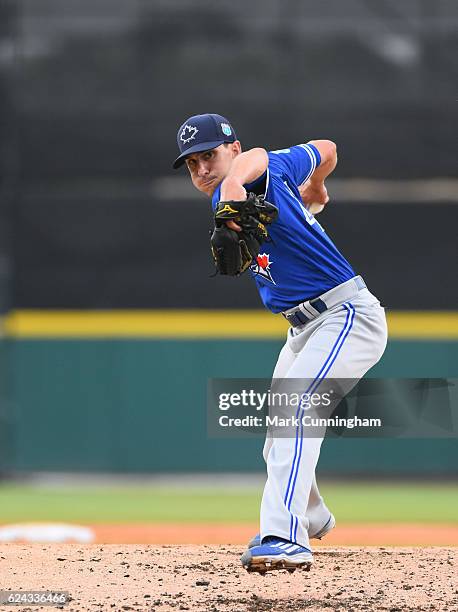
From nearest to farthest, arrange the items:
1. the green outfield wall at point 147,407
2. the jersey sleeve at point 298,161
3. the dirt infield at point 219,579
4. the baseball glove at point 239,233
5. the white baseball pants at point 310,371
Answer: the baseball glove at point 239,233 < the white baseball pants at point 310,371 < the dirt infield at point 219,579 < the jersey sleeve at point 298,161 < the green outfield wall at point 147,407

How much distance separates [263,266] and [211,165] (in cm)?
39

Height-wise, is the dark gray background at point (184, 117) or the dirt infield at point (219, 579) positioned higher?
the dark gray background at point (184, 117)

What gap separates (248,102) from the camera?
346 inches

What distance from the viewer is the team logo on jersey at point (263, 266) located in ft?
12.3

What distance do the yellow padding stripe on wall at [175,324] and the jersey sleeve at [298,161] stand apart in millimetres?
4671

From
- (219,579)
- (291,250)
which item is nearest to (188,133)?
(291,250)

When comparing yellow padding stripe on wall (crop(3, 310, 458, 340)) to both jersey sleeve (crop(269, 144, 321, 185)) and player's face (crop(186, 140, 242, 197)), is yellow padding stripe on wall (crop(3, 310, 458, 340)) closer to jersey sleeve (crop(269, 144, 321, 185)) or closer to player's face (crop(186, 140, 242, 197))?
jersey sleeve (crop(269, 144, 321, 185))

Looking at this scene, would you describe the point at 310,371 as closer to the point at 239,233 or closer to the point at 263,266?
the point at 263,266

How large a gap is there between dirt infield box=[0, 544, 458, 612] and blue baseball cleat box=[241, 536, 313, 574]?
0.65 ft

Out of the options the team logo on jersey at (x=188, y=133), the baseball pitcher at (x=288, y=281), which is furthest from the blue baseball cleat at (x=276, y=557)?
the team logo on jersey at (x=188, y=133)

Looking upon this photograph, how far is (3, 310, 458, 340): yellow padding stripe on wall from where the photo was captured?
864 centimetres

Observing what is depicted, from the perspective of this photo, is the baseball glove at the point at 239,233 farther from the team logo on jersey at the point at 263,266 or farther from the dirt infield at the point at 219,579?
the dirt infield at the point at 219,579

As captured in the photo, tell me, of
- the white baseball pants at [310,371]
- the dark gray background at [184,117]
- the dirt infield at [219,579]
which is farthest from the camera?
the dark gray background at [184,117]

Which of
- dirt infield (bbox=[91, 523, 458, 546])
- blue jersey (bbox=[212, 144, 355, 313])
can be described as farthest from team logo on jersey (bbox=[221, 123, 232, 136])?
dirt infield (bbox=[91, 523, 458, 546])
